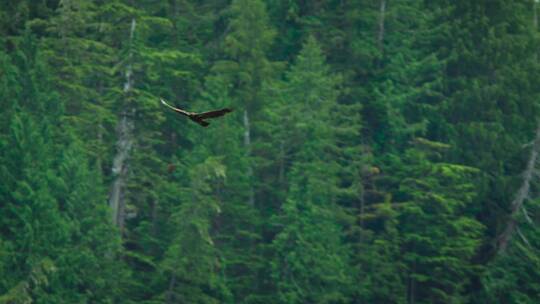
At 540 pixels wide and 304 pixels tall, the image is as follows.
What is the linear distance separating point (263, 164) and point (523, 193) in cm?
823

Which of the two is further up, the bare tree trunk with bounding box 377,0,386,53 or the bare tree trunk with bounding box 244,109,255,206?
the bare tree trunk with bounding box 377,0,386,53

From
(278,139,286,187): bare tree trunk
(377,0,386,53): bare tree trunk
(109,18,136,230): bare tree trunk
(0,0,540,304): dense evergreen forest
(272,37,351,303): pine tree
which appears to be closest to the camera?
(0,0,540,304): dense evergreen forest

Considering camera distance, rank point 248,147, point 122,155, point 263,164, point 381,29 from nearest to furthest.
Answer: point 122,155, point 263,164, point 248,147, point 381,29

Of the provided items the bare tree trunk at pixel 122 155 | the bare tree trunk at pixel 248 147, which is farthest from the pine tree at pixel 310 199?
the bare tree trunk at pixel 122 155

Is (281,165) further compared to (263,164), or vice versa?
(281,165)

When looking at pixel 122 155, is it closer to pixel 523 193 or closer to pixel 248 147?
pixel 248 147

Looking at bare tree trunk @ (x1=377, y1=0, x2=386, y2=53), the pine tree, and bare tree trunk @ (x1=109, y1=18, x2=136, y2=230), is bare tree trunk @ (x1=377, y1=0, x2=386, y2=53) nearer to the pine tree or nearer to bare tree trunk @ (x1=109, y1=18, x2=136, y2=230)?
the pine tree

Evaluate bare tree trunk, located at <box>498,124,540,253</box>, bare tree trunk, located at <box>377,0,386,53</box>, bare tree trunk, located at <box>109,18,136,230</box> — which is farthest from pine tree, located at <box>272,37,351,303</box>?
bare tree trunk, located at <box>109,18,136,230</box>

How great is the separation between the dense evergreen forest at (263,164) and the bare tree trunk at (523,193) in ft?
0.23

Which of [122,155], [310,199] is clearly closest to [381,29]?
[310,199]

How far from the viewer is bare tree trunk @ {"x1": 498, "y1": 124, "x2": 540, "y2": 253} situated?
32812 millimetres

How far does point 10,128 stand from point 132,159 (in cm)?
568

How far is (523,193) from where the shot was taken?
32.9m

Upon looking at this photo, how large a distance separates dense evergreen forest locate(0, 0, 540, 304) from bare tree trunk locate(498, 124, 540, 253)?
0.23 feet
